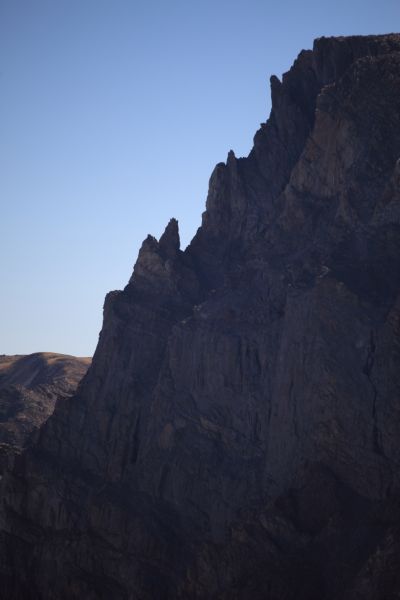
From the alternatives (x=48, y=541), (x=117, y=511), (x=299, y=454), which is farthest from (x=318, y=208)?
(x=48, y=541)

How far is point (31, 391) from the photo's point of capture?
516 ft

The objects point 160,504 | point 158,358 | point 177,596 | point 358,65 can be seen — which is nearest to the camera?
point 177,596

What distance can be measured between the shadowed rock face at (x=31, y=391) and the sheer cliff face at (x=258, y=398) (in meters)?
18.0

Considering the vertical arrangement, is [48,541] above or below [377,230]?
below

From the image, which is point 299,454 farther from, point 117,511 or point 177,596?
point 117,511

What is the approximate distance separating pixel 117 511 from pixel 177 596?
47.7ft

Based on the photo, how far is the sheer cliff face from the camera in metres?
65.9

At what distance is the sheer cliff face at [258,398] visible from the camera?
6588cm

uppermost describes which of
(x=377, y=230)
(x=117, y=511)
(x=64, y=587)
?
(x=377, y=230)

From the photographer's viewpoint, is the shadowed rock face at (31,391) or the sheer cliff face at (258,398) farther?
the shadowed rock face at (31,391)

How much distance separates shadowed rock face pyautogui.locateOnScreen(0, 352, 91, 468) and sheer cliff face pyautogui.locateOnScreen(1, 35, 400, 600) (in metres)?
18.0

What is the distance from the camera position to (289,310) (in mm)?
76312

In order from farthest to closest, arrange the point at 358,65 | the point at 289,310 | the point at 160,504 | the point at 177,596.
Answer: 1. the point at 358,65
2. the point at 160,504
3. the point at 289,310
4. the point at 177,596

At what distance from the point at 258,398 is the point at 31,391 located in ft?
283
